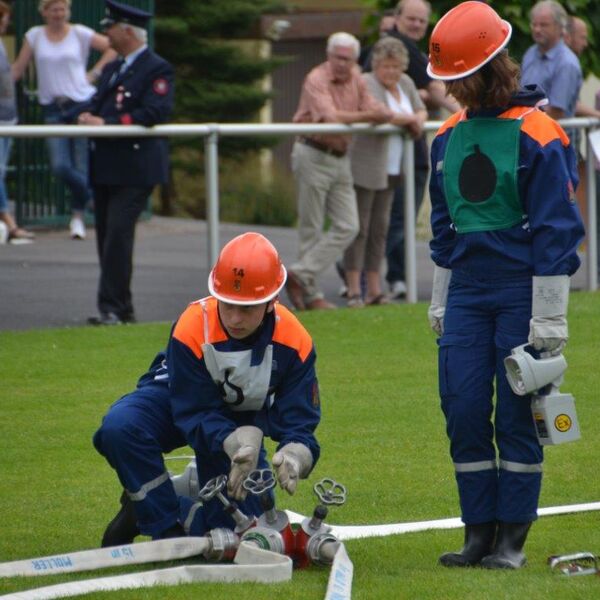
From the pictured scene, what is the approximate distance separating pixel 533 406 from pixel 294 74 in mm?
24656

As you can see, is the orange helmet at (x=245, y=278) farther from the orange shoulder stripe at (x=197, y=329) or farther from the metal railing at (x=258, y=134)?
the metal railing at (x=258, y=134)

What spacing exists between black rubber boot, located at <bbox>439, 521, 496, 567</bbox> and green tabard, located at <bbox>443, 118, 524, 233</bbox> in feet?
3.54

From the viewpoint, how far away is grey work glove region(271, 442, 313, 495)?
542 centimetres

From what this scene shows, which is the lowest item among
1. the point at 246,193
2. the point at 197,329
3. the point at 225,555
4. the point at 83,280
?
the point at 246,193

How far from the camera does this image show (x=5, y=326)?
11555 mm

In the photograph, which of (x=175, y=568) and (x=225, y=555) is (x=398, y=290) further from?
(x=175, y=568)

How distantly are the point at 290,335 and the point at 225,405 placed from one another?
347 mm

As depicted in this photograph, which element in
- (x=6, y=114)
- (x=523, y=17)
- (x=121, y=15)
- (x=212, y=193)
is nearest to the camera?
(x=121, y=15)

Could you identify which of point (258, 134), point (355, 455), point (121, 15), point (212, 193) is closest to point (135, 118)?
point (121, 15)

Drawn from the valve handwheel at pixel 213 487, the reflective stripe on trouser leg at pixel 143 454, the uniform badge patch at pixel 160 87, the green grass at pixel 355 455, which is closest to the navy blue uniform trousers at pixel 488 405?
the green grass at pixel 355 455

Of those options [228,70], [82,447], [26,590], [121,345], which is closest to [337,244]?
[121,345]

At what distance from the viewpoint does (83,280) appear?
1232 cm

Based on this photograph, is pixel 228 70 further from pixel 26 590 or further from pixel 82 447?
pixel 26 590

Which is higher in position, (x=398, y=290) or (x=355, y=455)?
(x=355, y=455)
